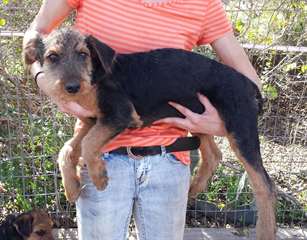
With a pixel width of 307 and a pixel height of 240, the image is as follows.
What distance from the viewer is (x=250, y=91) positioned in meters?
3.09

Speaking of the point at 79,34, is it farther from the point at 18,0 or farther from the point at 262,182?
the point at 18,0

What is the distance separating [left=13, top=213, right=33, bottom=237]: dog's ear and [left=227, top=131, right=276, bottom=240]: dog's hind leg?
2.13 m

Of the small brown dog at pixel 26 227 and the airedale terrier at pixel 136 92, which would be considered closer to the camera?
the airedale terrier at pixel 136 92

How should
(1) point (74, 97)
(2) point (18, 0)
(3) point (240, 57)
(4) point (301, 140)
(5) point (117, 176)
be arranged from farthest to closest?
(4) point (301, 140) → (2) point (18, 0) → (3) point (240, 57) → (5) point (117, 176) → (1) point (74, 97)

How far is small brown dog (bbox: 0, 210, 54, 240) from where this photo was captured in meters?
4.55

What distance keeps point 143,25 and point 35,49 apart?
574 mm

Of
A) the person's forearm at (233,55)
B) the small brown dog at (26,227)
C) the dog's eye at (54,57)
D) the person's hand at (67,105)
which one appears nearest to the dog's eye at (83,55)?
the dog's eye at (54,57)

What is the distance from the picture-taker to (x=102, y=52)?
2.72 metres

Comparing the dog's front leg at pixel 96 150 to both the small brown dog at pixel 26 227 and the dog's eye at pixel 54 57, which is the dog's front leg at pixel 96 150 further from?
the small brown dog at pixel 26 227

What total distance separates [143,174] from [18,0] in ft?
8.73

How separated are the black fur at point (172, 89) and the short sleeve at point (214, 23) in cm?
18

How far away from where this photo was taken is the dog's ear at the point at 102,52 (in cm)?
272

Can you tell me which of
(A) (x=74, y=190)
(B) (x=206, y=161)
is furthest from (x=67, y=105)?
(B) (x=206, y=161)

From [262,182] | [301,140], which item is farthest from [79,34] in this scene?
[301,140]
